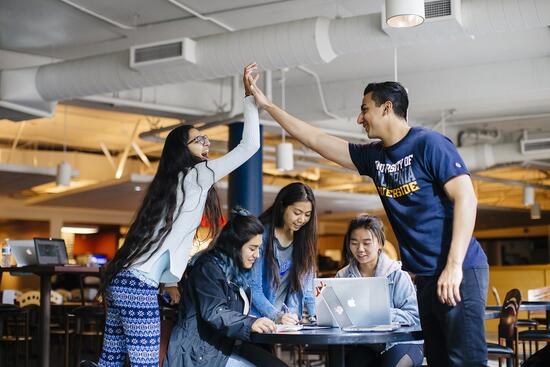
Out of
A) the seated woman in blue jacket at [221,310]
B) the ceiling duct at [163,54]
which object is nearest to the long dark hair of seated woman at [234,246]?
the seated woman in blue jacket at [221,310]

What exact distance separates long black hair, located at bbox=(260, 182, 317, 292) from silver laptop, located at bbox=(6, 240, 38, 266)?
3.49 metres

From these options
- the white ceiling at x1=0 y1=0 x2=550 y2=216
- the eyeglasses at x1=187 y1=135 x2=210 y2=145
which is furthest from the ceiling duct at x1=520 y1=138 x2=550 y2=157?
the eyeglasses at x1=187 y1=135 x2=210 y2=145

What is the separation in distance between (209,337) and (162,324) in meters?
0.50

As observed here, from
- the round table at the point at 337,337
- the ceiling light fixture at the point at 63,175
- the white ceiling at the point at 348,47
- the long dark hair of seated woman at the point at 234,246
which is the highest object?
the white ceiling at the point at 348,47

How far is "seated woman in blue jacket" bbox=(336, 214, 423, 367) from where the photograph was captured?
12.1ft

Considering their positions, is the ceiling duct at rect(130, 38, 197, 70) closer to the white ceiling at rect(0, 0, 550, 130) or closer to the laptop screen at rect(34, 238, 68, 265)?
the white ceiling at rect(0, 0, 550, 130)

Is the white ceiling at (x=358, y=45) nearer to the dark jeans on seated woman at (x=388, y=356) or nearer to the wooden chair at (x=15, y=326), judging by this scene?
the wooden chair at (x=15, y=326)

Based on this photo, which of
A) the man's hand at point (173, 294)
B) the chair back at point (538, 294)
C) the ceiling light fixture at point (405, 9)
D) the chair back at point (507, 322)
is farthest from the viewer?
the chair back at point (538, 294)

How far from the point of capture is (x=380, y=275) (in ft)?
12.9

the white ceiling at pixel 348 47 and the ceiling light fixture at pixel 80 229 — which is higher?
the white ceiling at pixel 348 47

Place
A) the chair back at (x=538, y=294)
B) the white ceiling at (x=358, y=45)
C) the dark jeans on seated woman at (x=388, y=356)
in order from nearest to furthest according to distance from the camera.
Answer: the dark jeans on seated woman at (x=388, y=356), the white ceiling at (x=358, y=45), the chair back at (x=538, y=294)

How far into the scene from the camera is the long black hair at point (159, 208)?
328 centimetres

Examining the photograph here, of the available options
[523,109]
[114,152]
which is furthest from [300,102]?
[114,152]

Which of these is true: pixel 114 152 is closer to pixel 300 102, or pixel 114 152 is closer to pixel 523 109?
pixel 300 102
